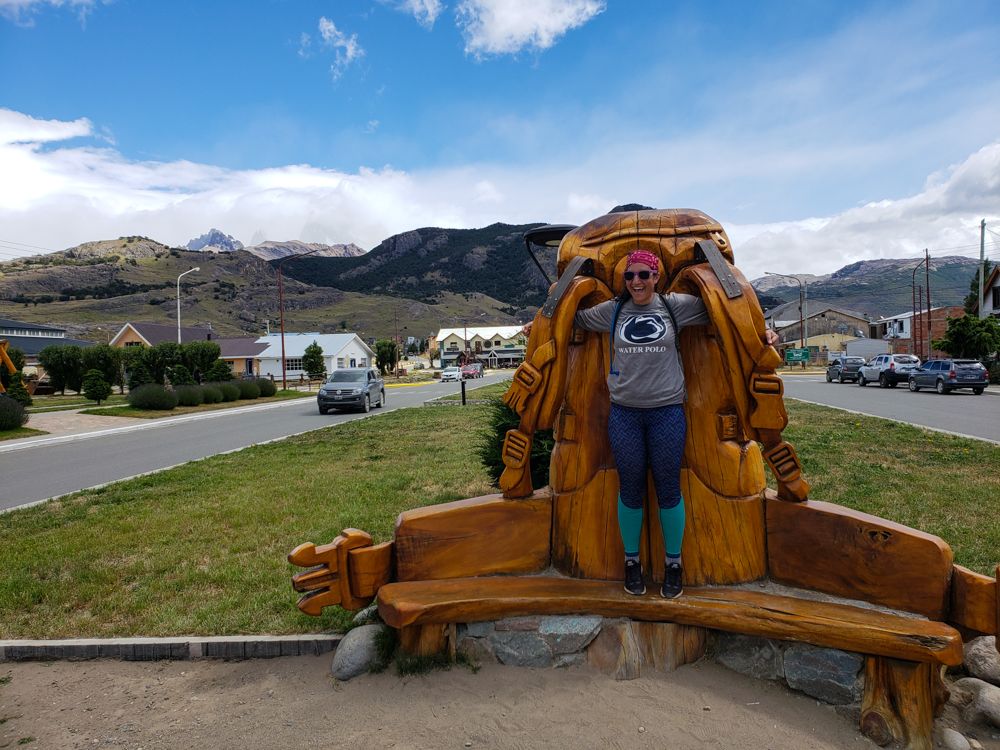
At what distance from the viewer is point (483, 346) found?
86.2 m

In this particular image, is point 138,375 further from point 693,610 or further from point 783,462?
point 783,462

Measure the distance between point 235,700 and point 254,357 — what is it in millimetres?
52309

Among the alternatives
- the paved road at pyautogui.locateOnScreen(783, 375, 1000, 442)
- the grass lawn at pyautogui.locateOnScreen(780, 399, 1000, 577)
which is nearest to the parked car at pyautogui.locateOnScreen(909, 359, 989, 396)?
the paved road at pyautogui.locateOnScreen(783, 375, 1000, 442)

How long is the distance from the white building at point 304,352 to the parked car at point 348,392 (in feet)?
102

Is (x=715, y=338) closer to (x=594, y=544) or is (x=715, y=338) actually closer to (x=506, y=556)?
(x=594, y=544)

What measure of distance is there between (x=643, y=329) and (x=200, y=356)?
2686cm

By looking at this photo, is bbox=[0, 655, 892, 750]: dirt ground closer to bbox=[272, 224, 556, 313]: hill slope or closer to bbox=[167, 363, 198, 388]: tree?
bbox=[167, 363, 198, 388]: tree

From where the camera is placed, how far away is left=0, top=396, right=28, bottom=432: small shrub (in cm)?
1480

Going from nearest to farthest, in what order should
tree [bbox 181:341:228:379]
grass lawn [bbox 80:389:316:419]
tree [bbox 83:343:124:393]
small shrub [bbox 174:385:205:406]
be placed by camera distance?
grass lawn [bbox 80:389:316:419] < small shrub [bbox 174:385:205:406] < tree [bbox 181:341:228:379] < tree [bbox 83:343:124:393]

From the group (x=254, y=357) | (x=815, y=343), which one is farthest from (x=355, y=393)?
(x=815, y=343)

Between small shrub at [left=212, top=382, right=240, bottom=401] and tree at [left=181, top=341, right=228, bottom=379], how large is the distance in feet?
6.13

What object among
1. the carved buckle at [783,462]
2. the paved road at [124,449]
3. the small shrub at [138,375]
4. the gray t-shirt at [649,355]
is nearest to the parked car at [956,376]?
the paved road at [124,449]

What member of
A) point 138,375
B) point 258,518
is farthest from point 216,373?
point 258,518

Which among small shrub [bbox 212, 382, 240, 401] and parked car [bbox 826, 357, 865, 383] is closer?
small shrub [bbox 212, 382, 240, 401]
